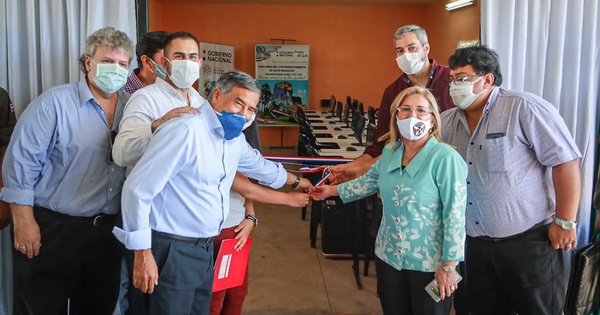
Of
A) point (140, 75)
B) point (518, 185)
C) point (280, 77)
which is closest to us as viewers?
point (518, 185)

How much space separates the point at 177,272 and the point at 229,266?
0.45 m

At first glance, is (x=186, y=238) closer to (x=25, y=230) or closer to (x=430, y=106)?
(x=25, y=230)

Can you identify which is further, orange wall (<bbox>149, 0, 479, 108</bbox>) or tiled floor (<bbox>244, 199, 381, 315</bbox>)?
orange wall (<bbox>149, 0, 479, 108</bbox>)

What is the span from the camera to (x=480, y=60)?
225cm

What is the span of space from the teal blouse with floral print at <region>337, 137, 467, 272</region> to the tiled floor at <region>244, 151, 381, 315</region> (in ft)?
5.60

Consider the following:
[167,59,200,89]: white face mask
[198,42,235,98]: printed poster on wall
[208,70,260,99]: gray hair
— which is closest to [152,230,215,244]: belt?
[208,70,260,99]: gray hair

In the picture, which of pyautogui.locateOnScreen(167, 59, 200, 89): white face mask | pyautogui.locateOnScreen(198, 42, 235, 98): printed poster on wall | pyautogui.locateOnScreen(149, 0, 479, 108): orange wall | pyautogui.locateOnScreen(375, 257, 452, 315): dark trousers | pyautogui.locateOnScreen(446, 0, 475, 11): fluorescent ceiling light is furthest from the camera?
pyautogui.locateOnScreen(149, 0, 479, 108): orange wall

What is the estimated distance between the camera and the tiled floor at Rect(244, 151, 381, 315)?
3699 mm

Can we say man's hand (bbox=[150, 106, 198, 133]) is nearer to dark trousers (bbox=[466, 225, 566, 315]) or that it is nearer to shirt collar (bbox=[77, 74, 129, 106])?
shirt collar (bbox=[77, 74, 129, 106])

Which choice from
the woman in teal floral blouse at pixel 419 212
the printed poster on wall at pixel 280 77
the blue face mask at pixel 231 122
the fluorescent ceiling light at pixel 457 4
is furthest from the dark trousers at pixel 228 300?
the printed poster on wall at pixel 280 77

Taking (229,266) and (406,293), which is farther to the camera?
(229,266)

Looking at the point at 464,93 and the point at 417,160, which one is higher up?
the point at 464,93

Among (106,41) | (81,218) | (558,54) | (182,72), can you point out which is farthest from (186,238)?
(558,54)

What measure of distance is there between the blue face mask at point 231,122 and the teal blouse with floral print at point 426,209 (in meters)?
0.68
